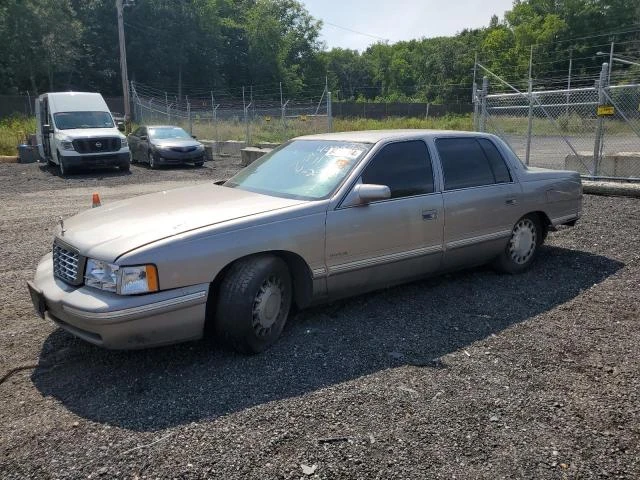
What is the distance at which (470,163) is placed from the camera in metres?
5.42

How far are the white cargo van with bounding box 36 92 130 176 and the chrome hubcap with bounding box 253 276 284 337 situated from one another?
1362 cm

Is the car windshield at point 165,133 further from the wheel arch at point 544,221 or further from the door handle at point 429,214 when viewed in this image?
the door handle at point 429,214

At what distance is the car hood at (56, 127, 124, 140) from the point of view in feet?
52.1

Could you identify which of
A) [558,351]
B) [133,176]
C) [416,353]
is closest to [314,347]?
[416,353]

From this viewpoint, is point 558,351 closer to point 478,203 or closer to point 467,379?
point 467,379

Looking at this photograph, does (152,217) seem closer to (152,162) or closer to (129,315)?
(129,315)

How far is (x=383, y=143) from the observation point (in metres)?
4.80

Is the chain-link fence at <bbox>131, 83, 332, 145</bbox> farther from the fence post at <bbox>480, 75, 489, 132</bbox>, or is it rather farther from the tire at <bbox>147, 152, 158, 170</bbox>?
the fence post at <bbox>480, 75, 489, 132</bbox>

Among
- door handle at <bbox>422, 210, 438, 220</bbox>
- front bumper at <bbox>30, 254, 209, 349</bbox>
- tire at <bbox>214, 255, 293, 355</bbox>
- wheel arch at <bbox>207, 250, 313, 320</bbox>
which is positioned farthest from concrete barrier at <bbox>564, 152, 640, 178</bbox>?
front bumper at <bbox>30, 254, 209, 349</bbox>

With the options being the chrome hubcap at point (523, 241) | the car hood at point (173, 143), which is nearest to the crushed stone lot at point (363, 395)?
the chrome hubcap at point (523, 241)

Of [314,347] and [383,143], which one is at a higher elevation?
[383,143]

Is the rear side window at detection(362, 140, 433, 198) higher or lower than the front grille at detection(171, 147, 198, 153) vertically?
higher

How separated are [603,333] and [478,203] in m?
1.59

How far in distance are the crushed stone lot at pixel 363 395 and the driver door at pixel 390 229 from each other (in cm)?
38
